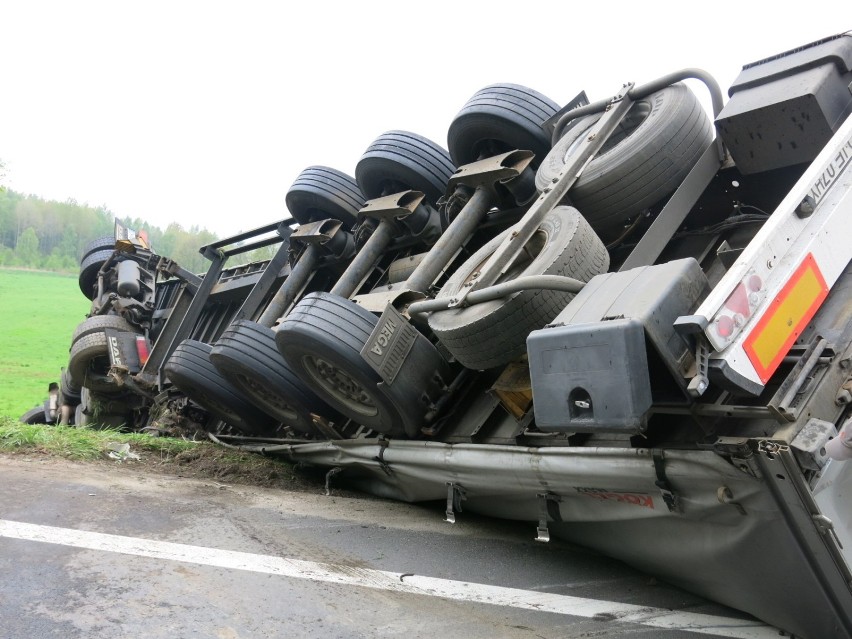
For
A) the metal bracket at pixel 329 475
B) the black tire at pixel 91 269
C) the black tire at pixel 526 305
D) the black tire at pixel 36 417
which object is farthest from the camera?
the black tire at pixel 36 417

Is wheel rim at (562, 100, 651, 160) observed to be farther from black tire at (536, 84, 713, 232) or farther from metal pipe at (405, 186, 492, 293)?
metal pipe at (405, 186, 492, 293)

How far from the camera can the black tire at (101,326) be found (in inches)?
312

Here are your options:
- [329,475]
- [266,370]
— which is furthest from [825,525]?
[266,370]

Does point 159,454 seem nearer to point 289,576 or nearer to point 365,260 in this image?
point 365,260

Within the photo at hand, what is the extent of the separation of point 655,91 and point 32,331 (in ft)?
72.9

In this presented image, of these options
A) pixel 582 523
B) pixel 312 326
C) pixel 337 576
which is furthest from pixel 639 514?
pixel 312 326

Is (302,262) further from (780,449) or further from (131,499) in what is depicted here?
(780,449)

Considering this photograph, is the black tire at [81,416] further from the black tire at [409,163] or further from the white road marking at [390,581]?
the white road marking at [390,581]

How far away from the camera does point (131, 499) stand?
388 centimetres

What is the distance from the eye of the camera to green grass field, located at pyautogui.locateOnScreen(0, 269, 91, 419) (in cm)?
1416

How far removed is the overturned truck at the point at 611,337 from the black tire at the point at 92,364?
222 centimetres

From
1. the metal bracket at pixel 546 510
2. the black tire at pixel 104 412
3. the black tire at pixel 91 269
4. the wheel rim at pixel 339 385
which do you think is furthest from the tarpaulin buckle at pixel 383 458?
the black tire at pixel 91 269

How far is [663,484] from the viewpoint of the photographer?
257cm

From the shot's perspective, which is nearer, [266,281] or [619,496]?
[619,496]
